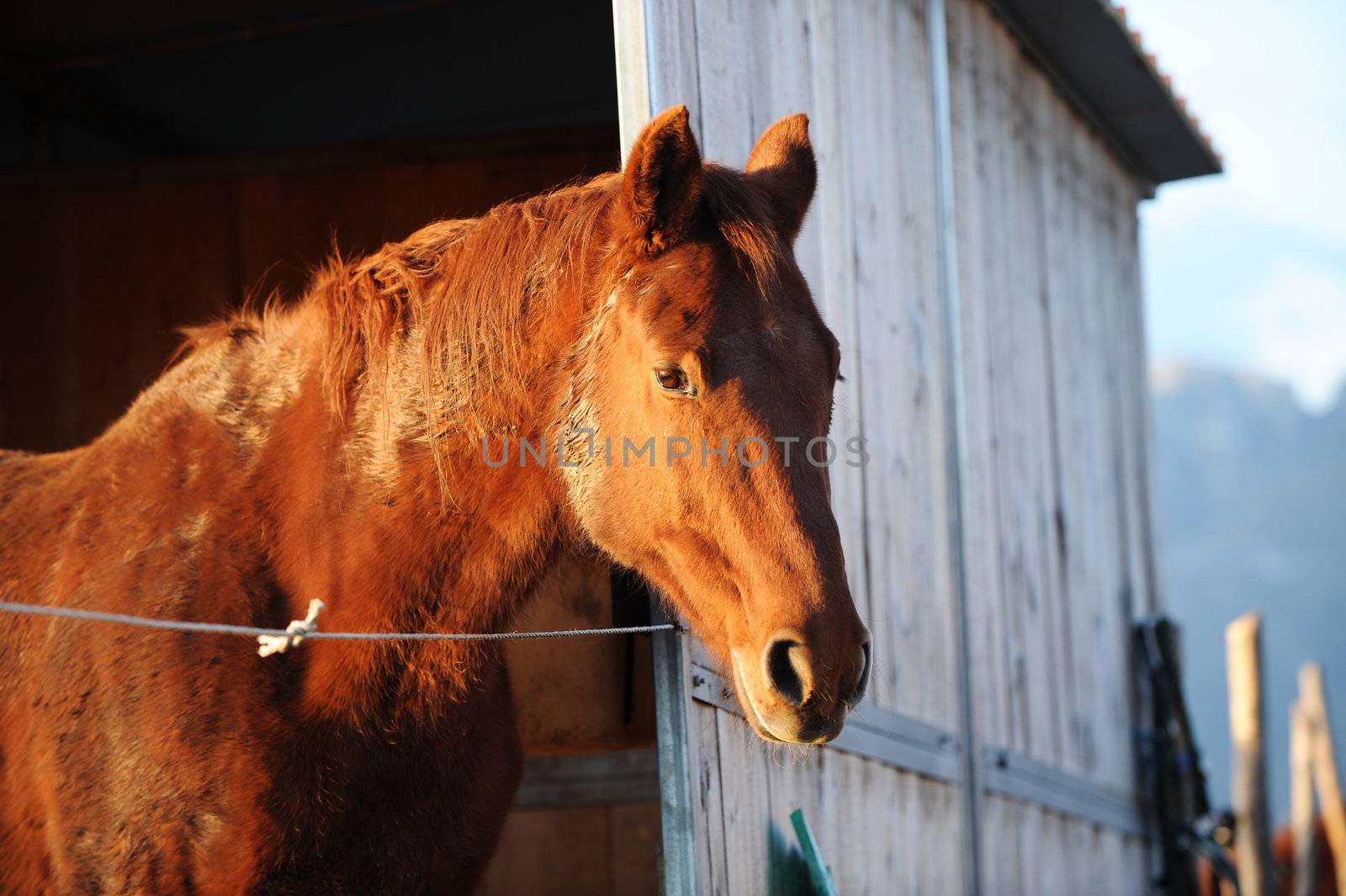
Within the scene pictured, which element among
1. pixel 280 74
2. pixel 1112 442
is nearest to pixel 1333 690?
pixel 1112 442

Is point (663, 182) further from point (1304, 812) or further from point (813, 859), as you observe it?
point (1304, 812)

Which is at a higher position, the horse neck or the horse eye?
the horse eye

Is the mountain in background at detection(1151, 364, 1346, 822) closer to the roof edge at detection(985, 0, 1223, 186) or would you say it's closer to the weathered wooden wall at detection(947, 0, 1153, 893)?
the roof edge at detection(985, 0, 1223, 186)

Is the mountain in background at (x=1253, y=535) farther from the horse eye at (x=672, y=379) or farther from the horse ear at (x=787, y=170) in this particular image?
the horse eye at (x=672, y=379)

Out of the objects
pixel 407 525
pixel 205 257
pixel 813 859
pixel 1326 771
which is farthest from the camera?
A: pixel 1326 771

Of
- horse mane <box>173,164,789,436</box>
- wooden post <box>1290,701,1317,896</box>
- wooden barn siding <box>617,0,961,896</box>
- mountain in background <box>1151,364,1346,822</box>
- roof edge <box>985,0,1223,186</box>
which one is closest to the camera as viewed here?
horse mane <box>173,164,789,436</box>

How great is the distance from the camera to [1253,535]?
190 feet

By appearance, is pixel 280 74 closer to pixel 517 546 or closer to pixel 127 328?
pixel 127 328

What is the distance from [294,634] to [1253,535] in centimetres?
6242

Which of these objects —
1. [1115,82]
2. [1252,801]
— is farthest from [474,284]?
[1252,801]

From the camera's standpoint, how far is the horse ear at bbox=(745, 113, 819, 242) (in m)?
2.74

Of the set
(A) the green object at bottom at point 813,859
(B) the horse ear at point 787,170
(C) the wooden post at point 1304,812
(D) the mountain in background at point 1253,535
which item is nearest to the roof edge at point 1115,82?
(B) the horse ear at point 787,170

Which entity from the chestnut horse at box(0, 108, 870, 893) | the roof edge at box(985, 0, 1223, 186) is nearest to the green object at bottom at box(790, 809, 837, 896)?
the chestnut horse at box(0, 108, 870, 893)

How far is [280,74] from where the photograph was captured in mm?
6711
